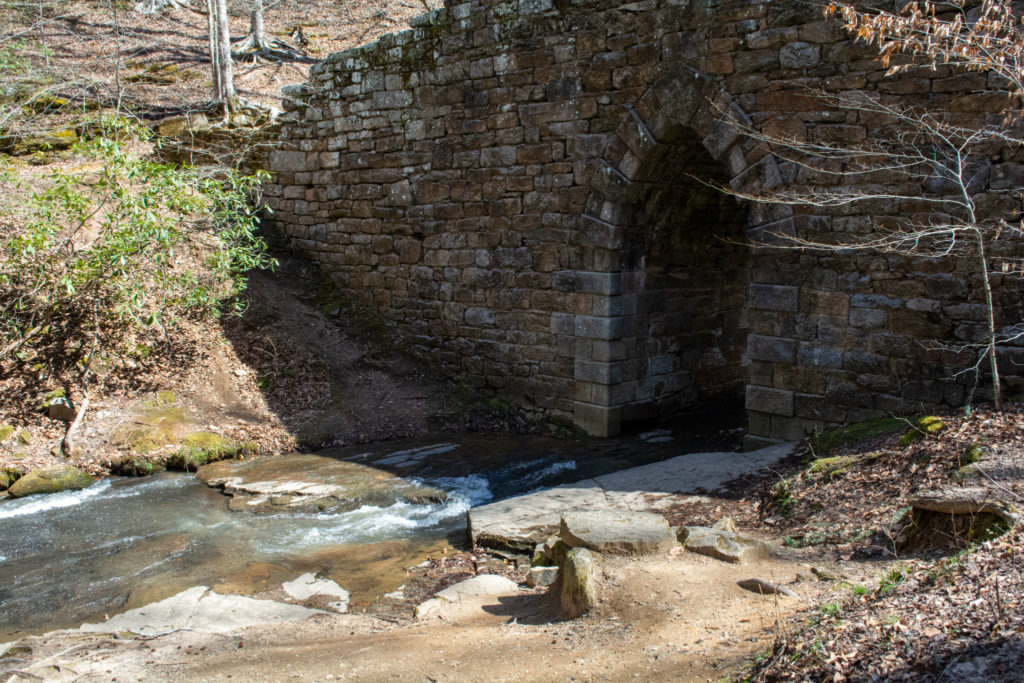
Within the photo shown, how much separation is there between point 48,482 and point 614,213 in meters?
5.82

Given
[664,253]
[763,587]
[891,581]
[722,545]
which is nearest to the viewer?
[891,581]

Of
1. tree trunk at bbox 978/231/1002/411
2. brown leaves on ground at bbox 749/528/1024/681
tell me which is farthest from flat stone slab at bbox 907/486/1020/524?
tree trunk at bbox 978/231/1002/411

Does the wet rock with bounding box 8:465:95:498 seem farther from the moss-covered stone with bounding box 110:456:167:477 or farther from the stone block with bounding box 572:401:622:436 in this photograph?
the stone block with bounding box 572:401:622:436

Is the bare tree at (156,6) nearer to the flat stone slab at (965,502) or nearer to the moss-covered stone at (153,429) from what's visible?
the moss-covered stone at (153,429)

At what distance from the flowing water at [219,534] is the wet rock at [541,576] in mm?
946

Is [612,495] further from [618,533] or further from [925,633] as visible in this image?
[925,633]

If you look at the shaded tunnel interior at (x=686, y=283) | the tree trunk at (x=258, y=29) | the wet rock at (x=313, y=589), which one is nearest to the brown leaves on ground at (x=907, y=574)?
the wet rock at (x=313, y=589)

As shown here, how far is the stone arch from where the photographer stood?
299 inches

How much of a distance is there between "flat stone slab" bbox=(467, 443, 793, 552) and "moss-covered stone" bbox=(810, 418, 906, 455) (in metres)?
0.32

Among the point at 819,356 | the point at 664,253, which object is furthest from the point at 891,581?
the point at 664,253

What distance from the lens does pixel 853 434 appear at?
6609mm

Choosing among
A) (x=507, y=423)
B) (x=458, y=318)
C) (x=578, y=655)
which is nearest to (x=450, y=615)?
(x=578, y=655)

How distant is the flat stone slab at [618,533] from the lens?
15.7 ft

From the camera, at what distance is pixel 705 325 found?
32.5 ft
